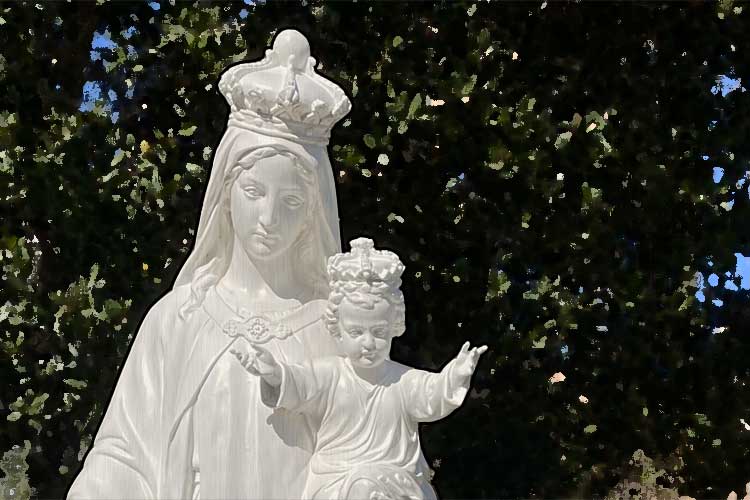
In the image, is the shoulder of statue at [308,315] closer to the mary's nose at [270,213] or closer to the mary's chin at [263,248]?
the mary's chin at [263,248]

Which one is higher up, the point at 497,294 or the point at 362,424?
the point at 497,294

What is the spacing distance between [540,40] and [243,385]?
4.87 m

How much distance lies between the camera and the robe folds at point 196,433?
4602 mm

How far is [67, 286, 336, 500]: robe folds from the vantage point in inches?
181

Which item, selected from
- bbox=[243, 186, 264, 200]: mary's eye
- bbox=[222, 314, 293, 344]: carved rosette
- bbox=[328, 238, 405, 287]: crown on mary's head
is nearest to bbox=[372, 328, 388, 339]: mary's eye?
bbox=[328, 238, 405, 287]: crown on mary's head

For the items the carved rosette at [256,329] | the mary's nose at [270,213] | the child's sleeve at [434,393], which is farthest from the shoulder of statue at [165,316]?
the child's sleeve at [434,393]

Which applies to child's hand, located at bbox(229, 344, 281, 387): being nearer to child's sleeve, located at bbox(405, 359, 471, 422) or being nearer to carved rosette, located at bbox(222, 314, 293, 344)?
carved rosette, located at bbox(222, 314, 293, 344)

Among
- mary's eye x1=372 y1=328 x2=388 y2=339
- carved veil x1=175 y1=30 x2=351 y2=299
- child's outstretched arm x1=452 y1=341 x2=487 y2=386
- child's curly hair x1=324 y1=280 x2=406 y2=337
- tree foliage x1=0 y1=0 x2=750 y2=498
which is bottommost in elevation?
child's outstretched arm x1=452 y1=341 x2=487 y2=386

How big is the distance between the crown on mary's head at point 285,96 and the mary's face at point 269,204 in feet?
0.47

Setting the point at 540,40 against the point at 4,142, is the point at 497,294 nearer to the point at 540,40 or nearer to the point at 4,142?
the point at 540,40

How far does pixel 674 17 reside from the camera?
8.84m

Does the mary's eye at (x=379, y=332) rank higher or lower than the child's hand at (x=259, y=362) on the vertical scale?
higher

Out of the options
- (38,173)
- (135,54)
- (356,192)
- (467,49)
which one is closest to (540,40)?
(467,49)

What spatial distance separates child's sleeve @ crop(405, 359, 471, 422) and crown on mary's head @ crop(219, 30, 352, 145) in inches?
39.7
